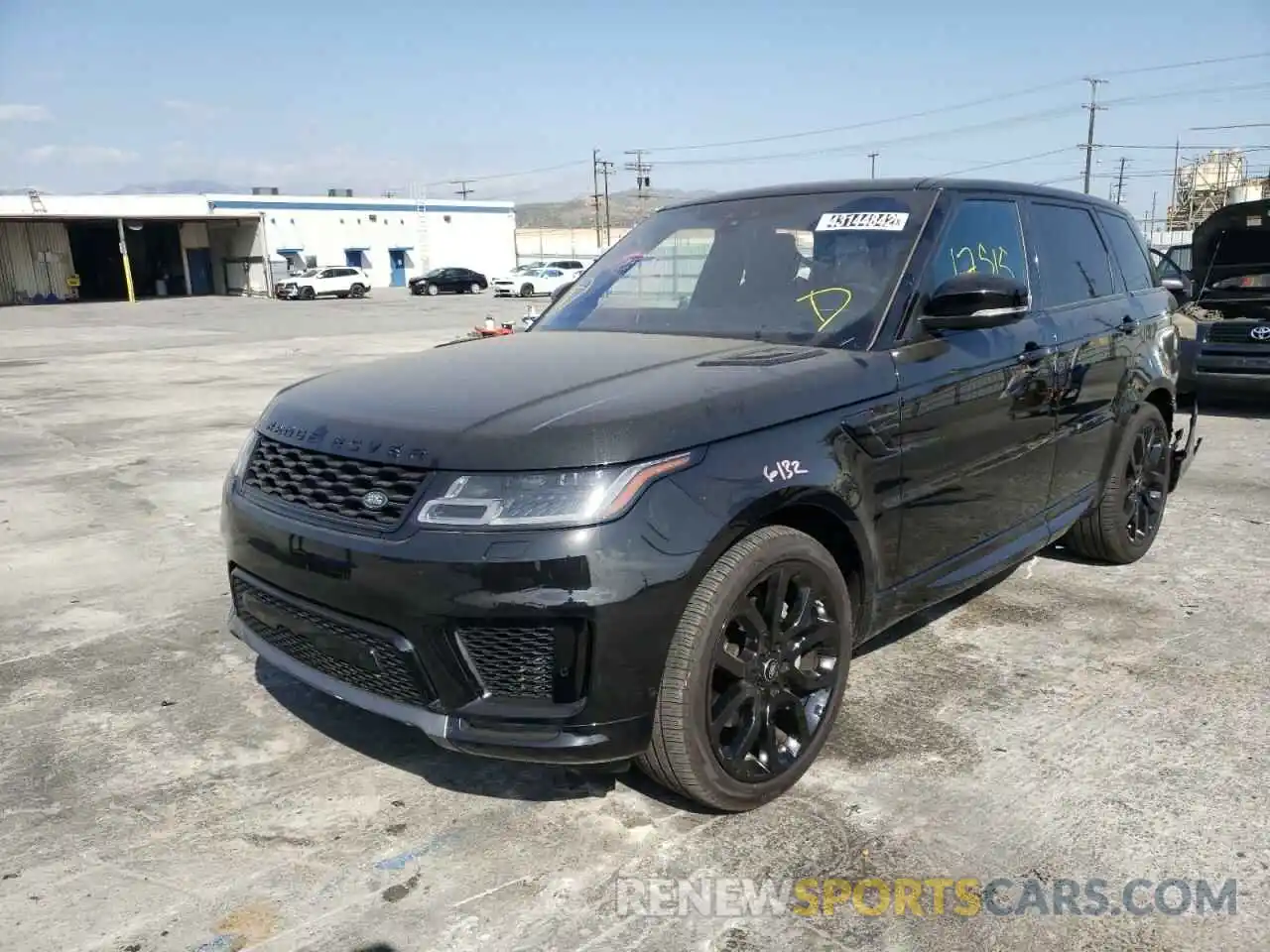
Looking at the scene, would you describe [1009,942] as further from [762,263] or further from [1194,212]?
[1194,212]

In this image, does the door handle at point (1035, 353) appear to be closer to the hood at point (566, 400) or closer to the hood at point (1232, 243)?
the hood at point (566, 400)

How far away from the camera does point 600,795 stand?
3.05 meters

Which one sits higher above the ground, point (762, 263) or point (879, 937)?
point (762, 263)

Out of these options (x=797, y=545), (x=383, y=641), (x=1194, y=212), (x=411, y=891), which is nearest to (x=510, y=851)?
(x=411, y=891)

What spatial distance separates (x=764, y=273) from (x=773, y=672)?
1641 mm

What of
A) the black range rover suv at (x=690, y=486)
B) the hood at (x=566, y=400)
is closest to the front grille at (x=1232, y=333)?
the black range rover suv at (x=690, y=486)

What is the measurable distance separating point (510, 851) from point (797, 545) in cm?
119

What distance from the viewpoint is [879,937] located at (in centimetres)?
239

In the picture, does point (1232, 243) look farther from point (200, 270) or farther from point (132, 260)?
point (132, 260)

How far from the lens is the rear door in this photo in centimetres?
425

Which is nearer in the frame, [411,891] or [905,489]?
[411,891]

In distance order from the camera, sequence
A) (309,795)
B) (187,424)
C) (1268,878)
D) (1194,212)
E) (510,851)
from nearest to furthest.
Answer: (1268,878) < (510,851) < (309,795) < (187,424) < (1194,212)

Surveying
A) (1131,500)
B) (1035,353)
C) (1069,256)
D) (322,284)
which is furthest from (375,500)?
(322,284)

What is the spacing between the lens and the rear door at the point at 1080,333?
13.9ft
